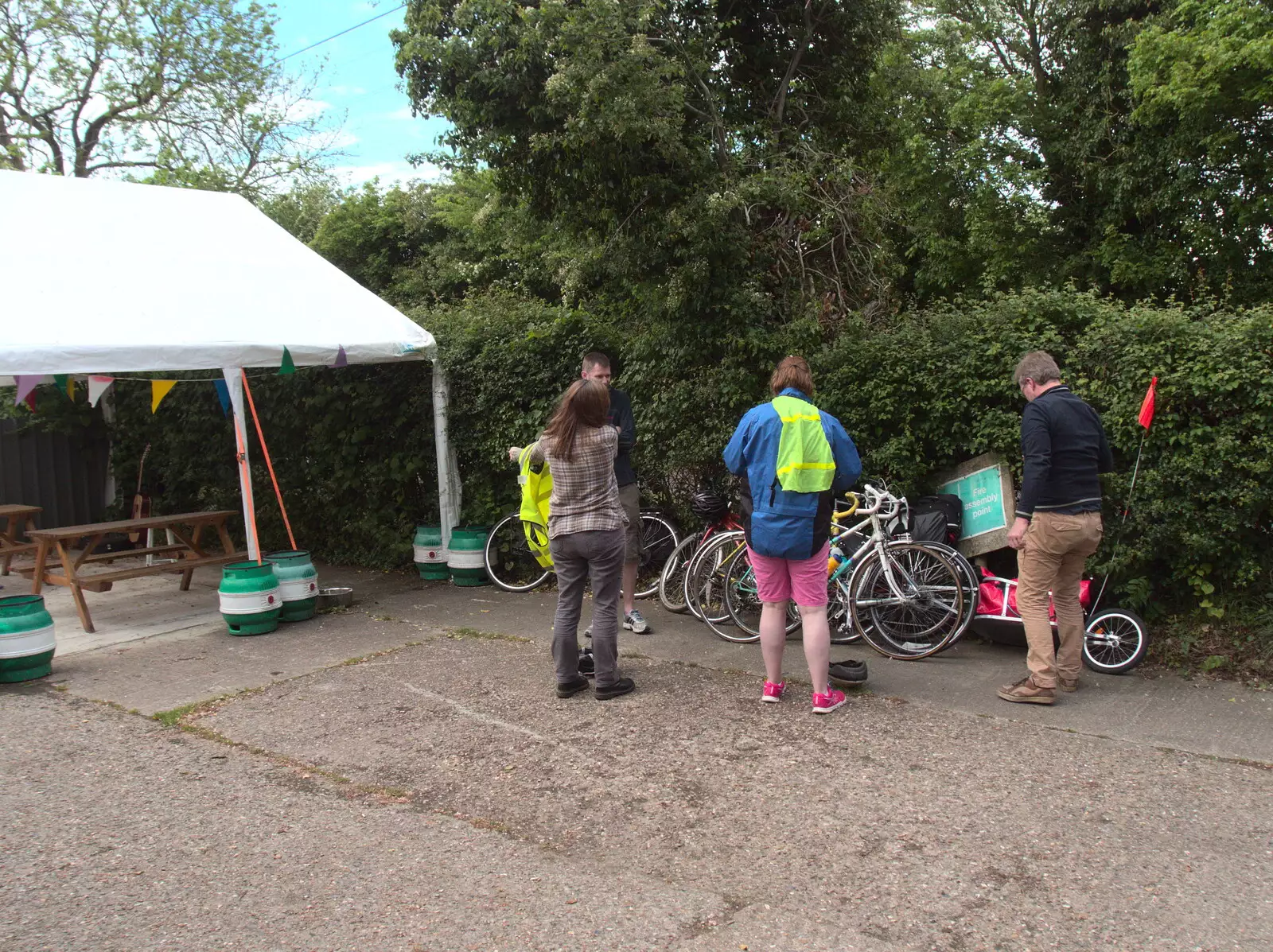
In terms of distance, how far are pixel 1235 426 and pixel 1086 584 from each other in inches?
45.9

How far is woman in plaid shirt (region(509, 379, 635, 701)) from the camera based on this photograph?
5.20 metres

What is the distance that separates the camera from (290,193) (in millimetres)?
24797

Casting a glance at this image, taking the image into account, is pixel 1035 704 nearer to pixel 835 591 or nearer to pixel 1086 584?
pixel 1086 584

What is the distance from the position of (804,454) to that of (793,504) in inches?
10.2

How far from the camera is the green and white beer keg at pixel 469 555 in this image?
853 cm

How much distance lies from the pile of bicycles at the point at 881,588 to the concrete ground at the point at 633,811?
209 mm

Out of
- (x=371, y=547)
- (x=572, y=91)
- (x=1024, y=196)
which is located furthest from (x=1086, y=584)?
(x=1024, y=196)

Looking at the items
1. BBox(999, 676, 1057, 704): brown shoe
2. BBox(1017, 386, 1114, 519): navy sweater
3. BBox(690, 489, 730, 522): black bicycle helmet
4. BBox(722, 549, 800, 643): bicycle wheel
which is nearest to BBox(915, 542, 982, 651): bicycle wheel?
BBox(999, 676, 1057, 704): brown shoe

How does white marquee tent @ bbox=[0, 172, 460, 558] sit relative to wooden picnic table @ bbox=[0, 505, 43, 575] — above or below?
above

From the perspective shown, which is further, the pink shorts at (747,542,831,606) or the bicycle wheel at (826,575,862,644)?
the bicycle wheel at (826,575,862,644)

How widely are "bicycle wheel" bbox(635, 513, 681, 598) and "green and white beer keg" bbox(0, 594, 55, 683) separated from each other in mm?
4116

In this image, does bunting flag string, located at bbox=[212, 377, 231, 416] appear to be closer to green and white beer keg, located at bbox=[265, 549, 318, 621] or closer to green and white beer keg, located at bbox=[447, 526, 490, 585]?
green and white beer keg, located at bbox=[265, 549, 318, 621]

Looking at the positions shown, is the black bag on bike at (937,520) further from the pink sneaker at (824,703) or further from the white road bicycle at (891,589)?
the pink sneaker at (824,703)

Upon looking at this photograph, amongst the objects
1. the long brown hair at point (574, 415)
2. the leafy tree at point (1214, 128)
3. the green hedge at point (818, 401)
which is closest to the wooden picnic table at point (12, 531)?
→ the green hedge at point (818, 401)
